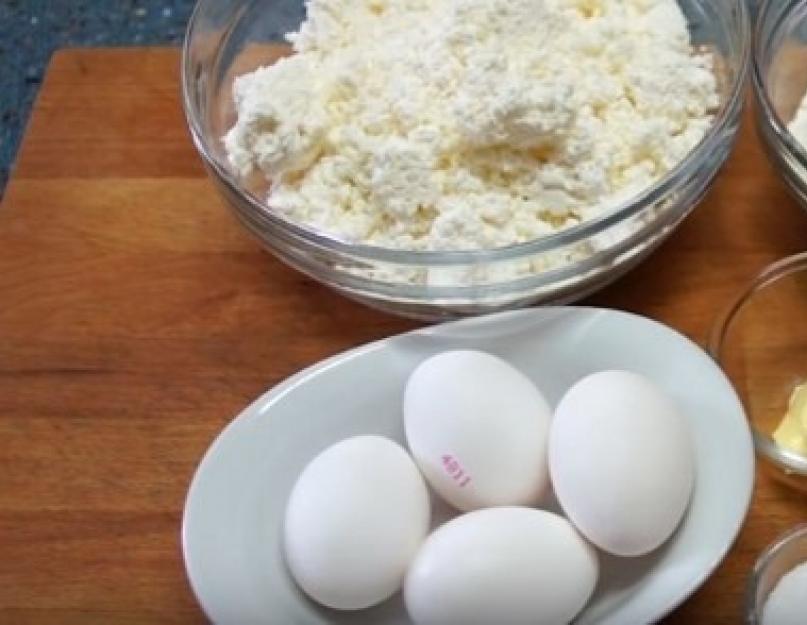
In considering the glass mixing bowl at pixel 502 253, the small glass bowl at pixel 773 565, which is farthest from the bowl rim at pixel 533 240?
the small glass bowl at pixel 773 565

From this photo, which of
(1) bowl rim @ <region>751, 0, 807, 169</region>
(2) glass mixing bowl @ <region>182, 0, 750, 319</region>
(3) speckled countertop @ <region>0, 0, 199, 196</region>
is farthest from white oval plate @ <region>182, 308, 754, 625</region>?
(3) speckled countertop @ <region>0, 0, 199, 196</region>

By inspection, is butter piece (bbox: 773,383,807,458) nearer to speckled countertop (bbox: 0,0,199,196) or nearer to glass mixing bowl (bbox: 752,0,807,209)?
glass mixing bowl (bbox: 752,0,807,209)

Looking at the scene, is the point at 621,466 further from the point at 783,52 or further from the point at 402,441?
the point at 783,52

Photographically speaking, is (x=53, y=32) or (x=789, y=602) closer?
(x=789, y=602)

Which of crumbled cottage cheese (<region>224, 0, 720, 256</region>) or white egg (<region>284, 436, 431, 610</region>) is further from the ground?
crumbled cottage cheese (<region>224, 0, 720, 256</region>)

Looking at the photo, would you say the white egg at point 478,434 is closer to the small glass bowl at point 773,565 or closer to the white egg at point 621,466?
the white egg at point 621,466

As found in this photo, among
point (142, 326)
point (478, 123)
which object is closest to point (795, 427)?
point (478, 123)

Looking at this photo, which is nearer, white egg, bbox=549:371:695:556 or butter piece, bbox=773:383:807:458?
white egg, bbox=549:371:695:556
